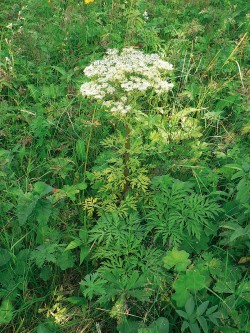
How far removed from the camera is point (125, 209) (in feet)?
7.51

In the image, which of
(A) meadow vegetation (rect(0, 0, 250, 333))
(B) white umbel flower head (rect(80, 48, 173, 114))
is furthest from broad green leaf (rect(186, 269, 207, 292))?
(B) white umbel flower head (rect(80, 48, 173, 114))

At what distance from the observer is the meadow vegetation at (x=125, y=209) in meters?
2.02

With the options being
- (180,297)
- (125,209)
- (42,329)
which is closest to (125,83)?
(125,209)

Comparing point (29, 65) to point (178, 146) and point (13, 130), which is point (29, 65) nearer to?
point (13, 130)

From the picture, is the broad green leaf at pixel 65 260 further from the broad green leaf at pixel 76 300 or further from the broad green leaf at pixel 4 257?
the broad green leaf at pixel 4 257

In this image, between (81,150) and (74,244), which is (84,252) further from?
(81,150)

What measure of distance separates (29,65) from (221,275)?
112 inches

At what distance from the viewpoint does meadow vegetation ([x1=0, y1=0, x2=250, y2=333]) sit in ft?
6.63

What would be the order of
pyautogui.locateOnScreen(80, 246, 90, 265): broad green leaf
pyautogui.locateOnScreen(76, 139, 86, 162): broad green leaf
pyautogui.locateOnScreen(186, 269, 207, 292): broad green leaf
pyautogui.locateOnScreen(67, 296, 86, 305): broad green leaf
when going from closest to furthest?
pyautogui.locateOnScreen(186, 269, 207, 292): broad green leaf
pyautogui.locateOnScreen(67, 296, 86, 305): broad green leaf
pyautogui.locateOnScreen(80, 246, 90, 265): broad green leaf
pyautogui.locateOnScreen(76, 139, 86, 162): broad green leaf

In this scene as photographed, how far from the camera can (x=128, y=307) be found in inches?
81.1

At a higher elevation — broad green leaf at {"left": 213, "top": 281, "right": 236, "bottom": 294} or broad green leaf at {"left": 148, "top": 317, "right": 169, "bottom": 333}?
broad green leaf at {"left": 213, "top": 281, "right": 236, "bottom": 294}

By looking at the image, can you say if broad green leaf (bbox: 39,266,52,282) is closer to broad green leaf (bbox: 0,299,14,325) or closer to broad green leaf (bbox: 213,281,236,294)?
broad green leaf (bbox: 0,299,14,325)

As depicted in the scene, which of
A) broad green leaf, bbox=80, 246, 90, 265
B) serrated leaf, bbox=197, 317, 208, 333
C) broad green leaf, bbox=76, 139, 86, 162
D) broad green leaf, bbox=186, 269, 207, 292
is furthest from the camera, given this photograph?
broad green leaf, bbox=76, 139, 86, 162

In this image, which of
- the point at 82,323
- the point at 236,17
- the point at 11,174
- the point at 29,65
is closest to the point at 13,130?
the point at 11,174
